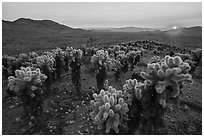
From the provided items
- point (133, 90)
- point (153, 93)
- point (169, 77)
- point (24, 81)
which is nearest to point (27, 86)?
point (24, 81)

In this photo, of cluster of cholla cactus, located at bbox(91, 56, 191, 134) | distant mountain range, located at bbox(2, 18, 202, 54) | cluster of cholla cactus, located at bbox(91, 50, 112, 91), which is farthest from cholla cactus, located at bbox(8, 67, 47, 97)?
distant mountain range, located at bbox(2, 18, 202, 54)

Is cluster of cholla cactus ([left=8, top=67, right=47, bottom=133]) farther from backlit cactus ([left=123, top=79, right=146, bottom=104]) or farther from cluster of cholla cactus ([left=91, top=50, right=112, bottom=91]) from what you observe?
cluster of cholla cactus ([left=91, top=50, right=112, bottom=91])

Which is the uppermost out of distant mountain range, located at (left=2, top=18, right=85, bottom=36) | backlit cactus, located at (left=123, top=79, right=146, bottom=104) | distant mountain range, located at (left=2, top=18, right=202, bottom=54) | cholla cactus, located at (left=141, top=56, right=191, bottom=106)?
distant mountain range, located at (left=2, top=18, right=85, bottom=36)

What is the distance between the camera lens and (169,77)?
20.1ft

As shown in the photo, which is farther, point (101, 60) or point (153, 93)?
point (101, 60)

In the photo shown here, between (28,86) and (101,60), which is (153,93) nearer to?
(28,86)

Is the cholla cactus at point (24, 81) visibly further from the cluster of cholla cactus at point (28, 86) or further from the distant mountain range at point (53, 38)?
the distant mountain range at point (53, 38)

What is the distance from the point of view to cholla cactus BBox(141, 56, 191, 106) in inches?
236

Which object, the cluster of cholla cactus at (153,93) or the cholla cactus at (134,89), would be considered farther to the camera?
the cholla cactus at (134,89)

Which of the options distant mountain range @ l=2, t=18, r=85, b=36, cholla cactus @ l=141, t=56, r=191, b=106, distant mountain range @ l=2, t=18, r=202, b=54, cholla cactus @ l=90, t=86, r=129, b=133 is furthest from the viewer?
distant mountain range @ l=2, t=18, r=85, b=36

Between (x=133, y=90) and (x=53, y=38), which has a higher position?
(x=133, y=90)

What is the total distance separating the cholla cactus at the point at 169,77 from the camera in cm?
599

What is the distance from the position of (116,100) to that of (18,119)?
6002 millimetres

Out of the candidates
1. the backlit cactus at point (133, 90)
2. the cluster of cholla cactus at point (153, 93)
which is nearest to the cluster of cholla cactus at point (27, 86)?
the cluster of cholla cactus at point (153, 93)
